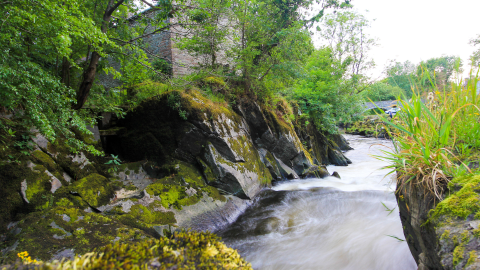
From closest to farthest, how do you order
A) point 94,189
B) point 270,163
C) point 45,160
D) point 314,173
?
point 45,160 → point 94,189 → point 270,163 → point 314,173

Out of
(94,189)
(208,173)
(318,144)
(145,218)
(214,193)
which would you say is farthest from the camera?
(318,144)

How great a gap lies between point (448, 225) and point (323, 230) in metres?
3.67

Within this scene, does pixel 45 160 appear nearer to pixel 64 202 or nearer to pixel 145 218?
pixel 64 202

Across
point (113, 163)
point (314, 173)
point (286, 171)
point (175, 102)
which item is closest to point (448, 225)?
point (175, 102)

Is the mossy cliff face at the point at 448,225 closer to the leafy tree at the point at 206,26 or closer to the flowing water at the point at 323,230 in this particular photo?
the flowing water at the point at 323,230

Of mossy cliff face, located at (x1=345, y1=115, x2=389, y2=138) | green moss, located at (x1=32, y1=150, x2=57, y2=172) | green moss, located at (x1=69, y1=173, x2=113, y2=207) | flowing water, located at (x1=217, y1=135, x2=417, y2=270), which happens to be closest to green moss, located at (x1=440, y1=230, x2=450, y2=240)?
flowing water, located at (x1=217, y1=135, x2=417, y2=270)

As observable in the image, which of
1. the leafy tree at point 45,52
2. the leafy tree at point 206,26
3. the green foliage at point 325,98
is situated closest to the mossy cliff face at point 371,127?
the green foliage at point 325,98

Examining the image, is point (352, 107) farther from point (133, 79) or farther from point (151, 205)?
point (151, 205)

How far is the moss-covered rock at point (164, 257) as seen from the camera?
3.67ft

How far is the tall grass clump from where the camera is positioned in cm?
240

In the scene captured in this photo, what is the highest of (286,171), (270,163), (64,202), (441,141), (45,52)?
(45,52)

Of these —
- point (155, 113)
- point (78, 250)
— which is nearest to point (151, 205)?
point (78, 250)

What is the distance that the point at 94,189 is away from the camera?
4.95 meters

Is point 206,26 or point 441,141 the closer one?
point 441,141
